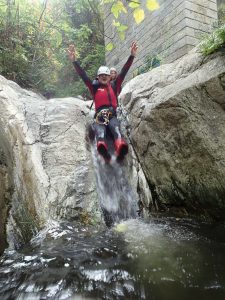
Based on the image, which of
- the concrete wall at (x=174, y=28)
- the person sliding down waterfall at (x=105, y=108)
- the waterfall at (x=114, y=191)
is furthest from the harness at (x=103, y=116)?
the concrete wall at (x=174, y=28)

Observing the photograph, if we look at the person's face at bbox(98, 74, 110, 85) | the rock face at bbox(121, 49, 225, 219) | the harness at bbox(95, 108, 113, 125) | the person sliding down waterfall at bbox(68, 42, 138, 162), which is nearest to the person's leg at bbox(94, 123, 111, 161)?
the person sliding down waterfall at bbox(68, 42, 138, 162)

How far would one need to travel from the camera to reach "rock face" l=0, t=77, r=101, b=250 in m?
3.57

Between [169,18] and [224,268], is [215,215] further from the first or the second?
[169,18]

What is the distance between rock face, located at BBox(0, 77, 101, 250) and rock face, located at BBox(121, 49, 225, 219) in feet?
3.42

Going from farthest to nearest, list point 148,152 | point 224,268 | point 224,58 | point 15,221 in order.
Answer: point 148,152, point 224,58, point 15,221, point 224,268

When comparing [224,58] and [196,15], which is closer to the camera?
[224,58]

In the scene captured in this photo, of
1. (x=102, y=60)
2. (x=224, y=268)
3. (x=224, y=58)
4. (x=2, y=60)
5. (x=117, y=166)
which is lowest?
(x=224, y=268)

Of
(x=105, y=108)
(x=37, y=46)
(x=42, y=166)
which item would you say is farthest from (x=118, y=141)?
(x=37, y=46)

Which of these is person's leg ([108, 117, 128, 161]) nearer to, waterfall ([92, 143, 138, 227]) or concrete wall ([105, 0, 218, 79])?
waterfall ([92, 143, 138, 227])

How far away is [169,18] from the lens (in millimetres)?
6734

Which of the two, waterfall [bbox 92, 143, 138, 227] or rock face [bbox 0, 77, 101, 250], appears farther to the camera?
waterfall [bbox 92, 143, 138, 227]

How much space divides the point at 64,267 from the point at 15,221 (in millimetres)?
1134

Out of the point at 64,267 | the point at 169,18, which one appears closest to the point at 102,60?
the point at 169,18

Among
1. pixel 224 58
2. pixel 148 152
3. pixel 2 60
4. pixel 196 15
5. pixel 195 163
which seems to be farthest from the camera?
pixel 2 60
